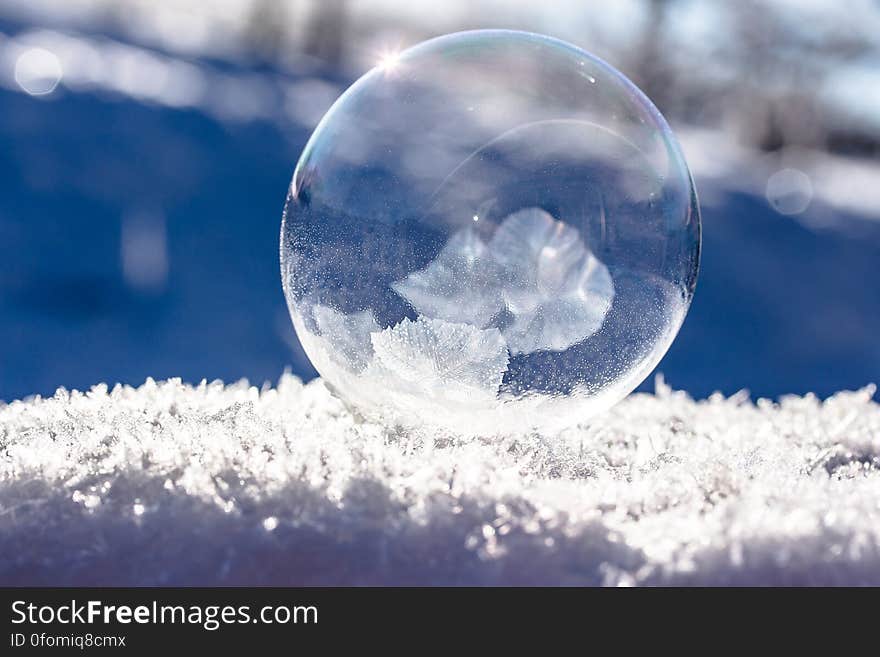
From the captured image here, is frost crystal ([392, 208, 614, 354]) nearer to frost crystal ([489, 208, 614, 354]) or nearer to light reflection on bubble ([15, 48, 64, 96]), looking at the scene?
frost crystal ([489, 208, 614, 354])

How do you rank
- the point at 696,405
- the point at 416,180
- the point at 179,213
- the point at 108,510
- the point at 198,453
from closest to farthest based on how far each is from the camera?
the point at 108,510
the point at 198,453
the point at 416,180
the point at 696,405
the point at 179,213

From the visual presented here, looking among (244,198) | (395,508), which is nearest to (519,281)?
(395,508)

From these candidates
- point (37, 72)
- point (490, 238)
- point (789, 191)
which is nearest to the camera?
point (490, 238)

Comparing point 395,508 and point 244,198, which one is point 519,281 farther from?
point 244,198

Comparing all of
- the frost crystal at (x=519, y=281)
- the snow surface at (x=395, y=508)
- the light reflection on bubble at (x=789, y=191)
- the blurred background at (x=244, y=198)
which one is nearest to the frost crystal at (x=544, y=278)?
the frost crystal at (x=519, y=281)

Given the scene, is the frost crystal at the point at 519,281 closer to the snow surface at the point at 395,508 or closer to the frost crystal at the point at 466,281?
the frost crystal at the point at 466,281
